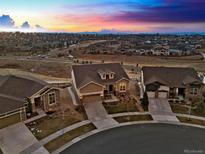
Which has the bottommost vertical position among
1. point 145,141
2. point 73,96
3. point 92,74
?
point 145,141

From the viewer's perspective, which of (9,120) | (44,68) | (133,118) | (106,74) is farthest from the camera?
(44,68)

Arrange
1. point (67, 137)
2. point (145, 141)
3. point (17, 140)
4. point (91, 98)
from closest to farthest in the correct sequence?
point (17, 140) < point (145, 141) < point (67, 137) < point (91, 98)

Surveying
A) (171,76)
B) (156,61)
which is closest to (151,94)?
(171,76)

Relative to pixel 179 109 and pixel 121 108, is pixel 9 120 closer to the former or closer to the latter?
pixel 121 108

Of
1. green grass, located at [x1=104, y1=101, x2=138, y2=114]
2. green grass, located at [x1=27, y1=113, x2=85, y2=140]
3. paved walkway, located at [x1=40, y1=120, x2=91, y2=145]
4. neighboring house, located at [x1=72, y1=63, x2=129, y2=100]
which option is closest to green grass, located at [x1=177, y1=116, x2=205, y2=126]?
green grass, located at [x1=104, y1=101, x2=138, y2=114]

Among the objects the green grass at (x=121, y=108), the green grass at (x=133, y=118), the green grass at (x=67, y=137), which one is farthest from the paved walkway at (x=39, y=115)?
the green grass at (x=133, y=118)

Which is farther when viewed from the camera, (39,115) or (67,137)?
(39,115)

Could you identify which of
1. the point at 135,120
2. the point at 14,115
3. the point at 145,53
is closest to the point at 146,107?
the point at 135,120

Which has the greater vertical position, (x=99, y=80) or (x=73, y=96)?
(x=99, y=80)
